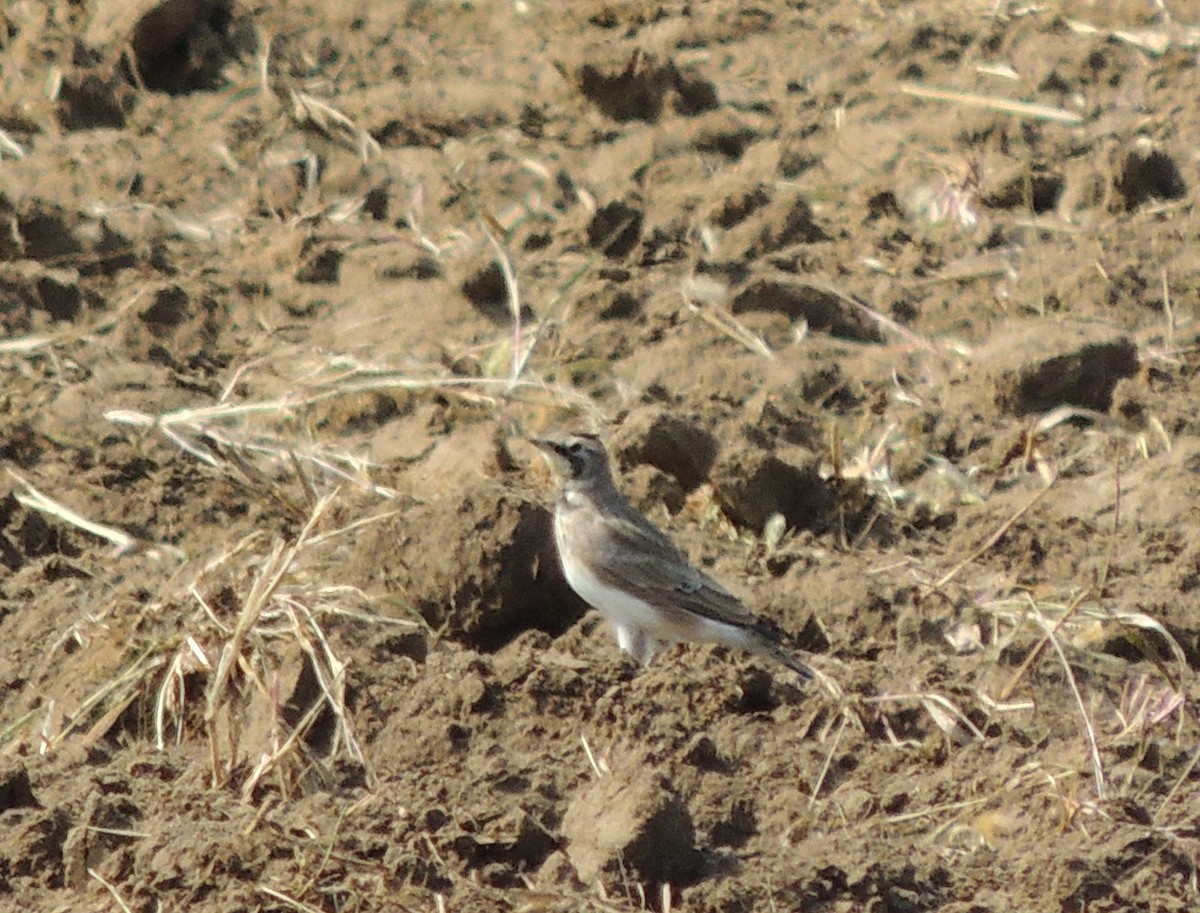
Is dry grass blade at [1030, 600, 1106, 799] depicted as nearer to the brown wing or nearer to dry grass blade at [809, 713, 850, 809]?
dry grass blade at [809, 713, 850, 809]

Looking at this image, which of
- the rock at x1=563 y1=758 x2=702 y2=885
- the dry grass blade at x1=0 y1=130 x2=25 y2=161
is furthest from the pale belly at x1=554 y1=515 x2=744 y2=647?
the dry grass blade at x1=0 y1=130 x2=25 y2=161

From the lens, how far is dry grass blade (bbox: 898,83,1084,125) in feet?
35.4

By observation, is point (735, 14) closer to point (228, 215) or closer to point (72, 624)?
point (228, 215)

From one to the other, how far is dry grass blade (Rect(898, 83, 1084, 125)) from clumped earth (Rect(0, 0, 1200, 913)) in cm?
4

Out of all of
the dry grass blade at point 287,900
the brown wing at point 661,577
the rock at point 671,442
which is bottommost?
the brown wing at point 661,577

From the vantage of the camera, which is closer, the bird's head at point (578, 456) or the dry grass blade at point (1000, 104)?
the bird's head at point (578, 456)

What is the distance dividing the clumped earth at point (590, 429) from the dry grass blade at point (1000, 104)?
0.04 metres

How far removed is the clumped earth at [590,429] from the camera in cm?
571

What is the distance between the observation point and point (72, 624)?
6883mm

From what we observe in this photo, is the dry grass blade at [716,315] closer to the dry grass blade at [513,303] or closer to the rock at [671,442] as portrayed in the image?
→ the dry grass blade at [513,303]

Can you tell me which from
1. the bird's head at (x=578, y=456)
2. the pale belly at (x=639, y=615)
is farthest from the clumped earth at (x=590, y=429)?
the bird's head at (x=578, y=456)

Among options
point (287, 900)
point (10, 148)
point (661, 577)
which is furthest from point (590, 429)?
point (10, 148)

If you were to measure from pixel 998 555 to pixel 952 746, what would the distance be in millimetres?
1418

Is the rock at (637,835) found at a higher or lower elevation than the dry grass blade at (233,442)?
higher
